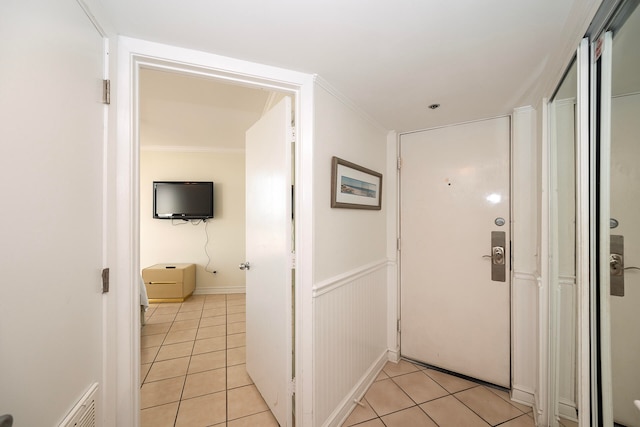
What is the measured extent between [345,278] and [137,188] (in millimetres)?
1315

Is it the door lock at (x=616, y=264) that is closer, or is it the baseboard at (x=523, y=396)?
the door lock at (x=616, y=264)

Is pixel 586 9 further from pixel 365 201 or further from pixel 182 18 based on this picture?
pixel 182 18

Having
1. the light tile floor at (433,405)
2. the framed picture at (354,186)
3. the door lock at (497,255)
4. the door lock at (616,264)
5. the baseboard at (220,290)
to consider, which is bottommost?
the light tile floor at (433,405)

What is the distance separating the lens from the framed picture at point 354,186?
5.33 ft

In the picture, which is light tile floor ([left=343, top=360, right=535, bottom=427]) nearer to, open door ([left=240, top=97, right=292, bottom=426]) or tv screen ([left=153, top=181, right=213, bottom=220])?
open door ([left=240, top=97, right=292, bottom=426])

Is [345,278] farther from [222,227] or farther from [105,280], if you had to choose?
[222,227]

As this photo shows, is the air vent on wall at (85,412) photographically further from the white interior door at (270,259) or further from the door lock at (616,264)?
the door lock at (616,264)

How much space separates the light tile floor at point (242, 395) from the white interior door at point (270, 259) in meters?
0.21

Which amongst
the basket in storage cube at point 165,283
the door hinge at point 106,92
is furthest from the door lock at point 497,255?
the basket in storage cube at point 165,283

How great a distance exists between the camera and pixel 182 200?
412 cm

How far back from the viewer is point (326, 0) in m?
0.94

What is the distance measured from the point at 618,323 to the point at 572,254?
432mm

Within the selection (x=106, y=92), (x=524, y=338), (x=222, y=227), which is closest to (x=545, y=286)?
(x=524, y=338)

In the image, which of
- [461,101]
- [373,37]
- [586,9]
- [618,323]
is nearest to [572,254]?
[618,323]
